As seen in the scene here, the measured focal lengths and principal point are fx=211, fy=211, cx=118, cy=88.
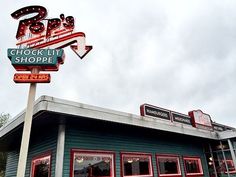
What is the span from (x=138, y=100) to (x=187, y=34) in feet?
152

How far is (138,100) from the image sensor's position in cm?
6538

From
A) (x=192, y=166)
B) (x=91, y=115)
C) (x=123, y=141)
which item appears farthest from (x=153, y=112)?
(x=91, y=115)

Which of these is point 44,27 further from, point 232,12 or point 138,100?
point 138,100

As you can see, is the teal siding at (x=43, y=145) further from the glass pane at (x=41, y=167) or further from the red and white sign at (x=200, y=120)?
the red and white sign at (x=200, y=120)

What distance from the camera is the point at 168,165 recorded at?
11664 millimetres

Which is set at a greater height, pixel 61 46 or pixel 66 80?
pixel 66 80

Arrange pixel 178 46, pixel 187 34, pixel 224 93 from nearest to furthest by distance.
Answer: pixel 187 34 → pixel 178 46 → pixel 224 93

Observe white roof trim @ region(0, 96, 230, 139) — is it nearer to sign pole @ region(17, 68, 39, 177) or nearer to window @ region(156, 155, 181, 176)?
sign pole @ region(17, 68, 39, 177)

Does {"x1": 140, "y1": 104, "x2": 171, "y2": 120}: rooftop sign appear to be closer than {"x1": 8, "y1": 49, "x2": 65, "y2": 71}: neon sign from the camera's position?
No

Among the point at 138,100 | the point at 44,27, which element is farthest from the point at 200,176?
the point at 138,100

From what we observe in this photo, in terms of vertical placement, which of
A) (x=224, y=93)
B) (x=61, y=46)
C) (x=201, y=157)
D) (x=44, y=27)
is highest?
(x=224, y=93)

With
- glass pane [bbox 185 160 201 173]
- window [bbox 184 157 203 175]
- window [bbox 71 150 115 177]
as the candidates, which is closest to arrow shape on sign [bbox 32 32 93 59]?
window [bbox 71 150 115 177]

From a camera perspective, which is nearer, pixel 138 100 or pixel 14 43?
pixel 14 43

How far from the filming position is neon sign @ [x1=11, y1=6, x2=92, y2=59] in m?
8.42
